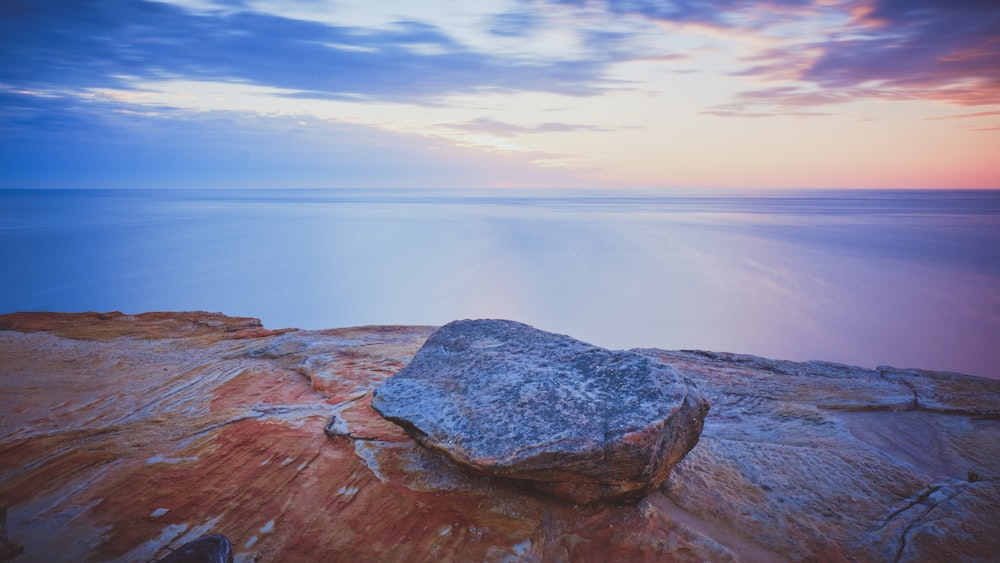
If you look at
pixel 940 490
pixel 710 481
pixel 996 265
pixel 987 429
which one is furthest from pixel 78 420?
pixel 996 265

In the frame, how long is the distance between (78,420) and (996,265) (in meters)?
30.2

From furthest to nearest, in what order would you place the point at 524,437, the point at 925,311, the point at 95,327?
the point at 925,311
the point at 95,327
the point at 524,437

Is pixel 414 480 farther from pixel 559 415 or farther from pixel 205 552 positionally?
pixel 205 552

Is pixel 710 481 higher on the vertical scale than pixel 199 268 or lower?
higher

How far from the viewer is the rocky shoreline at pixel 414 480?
3.60 m

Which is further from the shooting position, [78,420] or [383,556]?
[78,420]

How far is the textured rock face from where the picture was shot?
3676mm

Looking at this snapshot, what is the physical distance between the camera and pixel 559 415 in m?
3.96

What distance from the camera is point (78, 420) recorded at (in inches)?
215

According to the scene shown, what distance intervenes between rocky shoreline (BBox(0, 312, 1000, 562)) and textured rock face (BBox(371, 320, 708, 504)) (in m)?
0.42

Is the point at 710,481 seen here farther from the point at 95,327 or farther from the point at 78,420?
the point at 95,327

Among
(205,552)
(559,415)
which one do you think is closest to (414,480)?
(559,415)

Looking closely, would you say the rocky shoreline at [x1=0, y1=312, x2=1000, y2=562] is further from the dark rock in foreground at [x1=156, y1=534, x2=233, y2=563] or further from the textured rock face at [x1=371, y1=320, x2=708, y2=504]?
the textured rock face at [x1=371, y1=320, x2=708, y2=504]

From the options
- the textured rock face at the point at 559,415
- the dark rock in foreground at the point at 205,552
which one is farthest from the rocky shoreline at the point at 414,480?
the textured rock face at the point at 559,415
